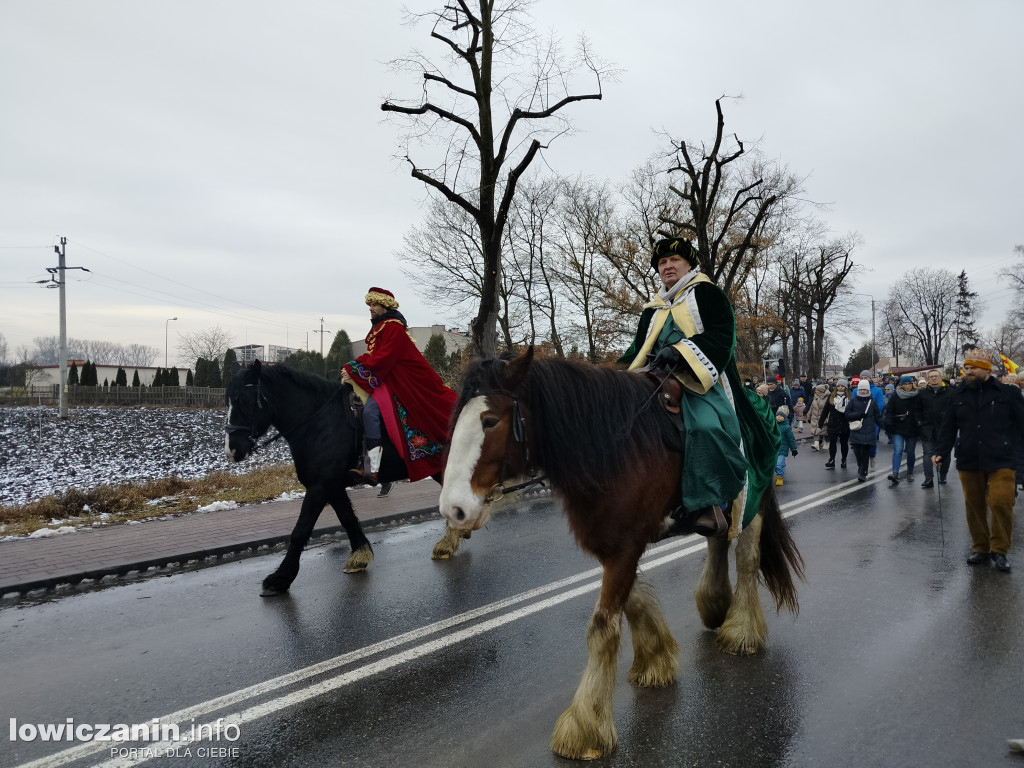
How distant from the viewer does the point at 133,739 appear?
3.37 metres

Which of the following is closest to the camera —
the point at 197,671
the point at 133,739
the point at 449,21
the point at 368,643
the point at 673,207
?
the point at 133,739

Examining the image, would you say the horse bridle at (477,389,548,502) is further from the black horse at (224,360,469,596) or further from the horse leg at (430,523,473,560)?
the horse leg at (430,523,473,560)

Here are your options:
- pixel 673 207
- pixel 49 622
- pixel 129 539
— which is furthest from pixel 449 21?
pixel 673 207

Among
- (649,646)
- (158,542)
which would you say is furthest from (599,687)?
(158,542)

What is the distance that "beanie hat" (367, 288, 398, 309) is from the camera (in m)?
6.97

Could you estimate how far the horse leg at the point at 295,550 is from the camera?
18.7ft

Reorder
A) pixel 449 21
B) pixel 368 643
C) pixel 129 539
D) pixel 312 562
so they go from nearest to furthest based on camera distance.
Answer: pixel 368 643
pixel 312 562
pixel 129 539
pixel 449 21

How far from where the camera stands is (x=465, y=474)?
9.79 ft

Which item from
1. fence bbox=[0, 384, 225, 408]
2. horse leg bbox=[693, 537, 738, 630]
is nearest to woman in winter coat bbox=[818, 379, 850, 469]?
horse leg bbox=[693, 537, 738, 630]

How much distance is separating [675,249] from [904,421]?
10.8m

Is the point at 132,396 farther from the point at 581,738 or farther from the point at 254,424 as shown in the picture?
the point at 581,738

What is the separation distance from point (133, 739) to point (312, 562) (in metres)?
3.53

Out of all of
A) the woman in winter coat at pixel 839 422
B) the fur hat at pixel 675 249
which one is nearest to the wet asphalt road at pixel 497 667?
the fur hat at pixel 675 249

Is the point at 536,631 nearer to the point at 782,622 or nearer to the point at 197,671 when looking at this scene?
the point at 782,622
